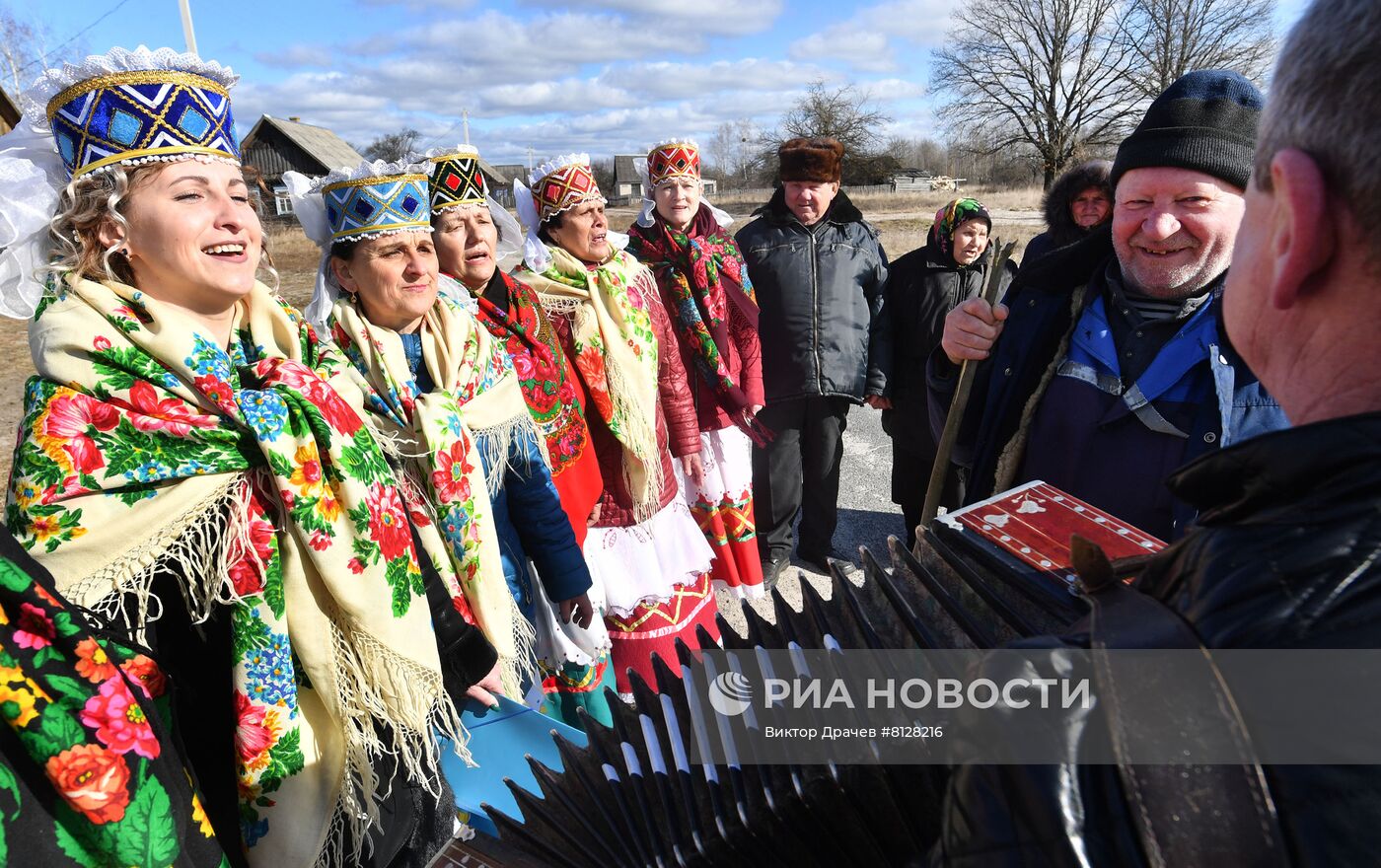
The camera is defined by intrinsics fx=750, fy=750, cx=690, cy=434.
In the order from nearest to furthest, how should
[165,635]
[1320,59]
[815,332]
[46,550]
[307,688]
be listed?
[1320,59], [46,550], [165,635], [307,688], [815,332]

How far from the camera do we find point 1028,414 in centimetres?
192

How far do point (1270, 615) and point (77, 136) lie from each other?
2077 mm

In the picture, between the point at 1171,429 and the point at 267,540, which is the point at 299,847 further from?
the point at 1171,429

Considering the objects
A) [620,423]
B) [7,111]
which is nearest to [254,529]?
[620,423]

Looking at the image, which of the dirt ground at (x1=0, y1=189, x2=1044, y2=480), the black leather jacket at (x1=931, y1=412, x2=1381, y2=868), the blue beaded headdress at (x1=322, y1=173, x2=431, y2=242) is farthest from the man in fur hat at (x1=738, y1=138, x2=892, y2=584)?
the black leather jacket at (x1=931, y1=412, x2=1381, y2=868)

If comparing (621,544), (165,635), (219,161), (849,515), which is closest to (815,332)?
(849,515)

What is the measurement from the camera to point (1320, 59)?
0.59 meters

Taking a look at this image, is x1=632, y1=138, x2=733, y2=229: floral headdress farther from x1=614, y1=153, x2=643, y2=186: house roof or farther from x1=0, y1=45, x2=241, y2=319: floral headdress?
x1=614, y1=153, x2=643, y2=186: house roof

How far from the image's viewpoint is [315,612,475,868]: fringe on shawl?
5.35 feet

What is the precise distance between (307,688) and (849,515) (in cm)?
392

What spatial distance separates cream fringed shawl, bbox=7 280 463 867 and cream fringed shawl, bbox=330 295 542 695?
331mm

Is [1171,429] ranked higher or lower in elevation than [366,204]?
lower

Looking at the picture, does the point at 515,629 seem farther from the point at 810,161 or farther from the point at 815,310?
the point at 810,161

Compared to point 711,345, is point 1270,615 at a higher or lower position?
higher
